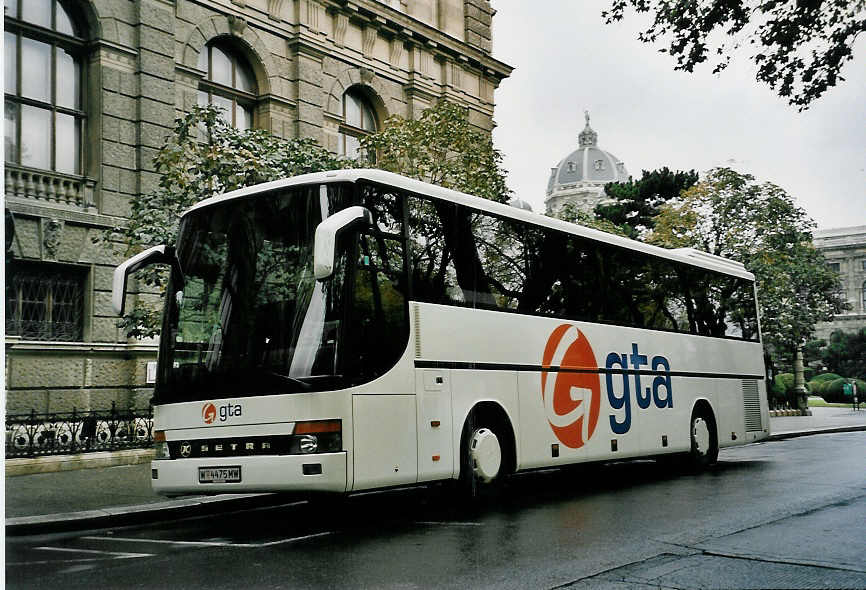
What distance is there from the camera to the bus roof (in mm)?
9469

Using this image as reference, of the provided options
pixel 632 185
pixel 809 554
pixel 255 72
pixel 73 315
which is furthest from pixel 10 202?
pixel 632 185

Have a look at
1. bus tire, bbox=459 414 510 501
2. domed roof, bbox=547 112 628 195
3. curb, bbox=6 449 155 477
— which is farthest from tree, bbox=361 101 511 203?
domed roof, bbox=547 112 628 195

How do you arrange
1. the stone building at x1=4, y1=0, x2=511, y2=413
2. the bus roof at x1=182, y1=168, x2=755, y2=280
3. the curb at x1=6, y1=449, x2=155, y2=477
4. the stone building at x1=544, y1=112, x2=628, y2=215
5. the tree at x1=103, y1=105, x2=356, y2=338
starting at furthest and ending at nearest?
the stone building at x1=544, y1=112, x2=628, y2=215
the stone building at x1=4, y1=0, x2=511, y2=413
the tree at x1=103, y1=105, x2=356, y2=338
the curb at x1=6, y1=449, x2=155, y2=477
the bus roof at x1=182, y1=168, x2=755, y2=280

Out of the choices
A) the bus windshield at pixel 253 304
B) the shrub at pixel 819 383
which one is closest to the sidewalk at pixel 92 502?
the bus windshield at pixel 253 304

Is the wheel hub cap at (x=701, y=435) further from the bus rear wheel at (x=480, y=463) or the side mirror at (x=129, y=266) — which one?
the side mirror at (x=129, y=266)

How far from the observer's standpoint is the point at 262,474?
344 inches

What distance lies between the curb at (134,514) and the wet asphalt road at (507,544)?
0.23 meters

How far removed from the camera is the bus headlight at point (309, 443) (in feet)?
28.5

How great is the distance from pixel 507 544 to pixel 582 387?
4907 mm

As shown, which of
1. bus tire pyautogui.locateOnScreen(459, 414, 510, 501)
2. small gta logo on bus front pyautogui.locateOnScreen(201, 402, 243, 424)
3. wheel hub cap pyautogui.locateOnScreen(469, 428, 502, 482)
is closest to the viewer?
small gta logo on bus front pyautogui.locateOnScreen(201, 402, 243, 424)

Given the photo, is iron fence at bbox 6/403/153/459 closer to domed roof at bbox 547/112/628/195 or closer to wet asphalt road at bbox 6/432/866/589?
wet asphalt road at bbox 6/432/866/589

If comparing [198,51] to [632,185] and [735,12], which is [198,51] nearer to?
[735,12]

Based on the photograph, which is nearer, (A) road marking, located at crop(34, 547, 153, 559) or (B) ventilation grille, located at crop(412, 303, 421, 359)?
(A) road marking, located at crop(34, 547, 153, 559)

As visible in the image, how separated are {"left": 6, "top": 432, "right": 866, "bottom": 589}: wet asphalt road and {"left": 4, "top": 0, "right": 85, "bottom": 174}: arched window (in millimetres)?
10845
